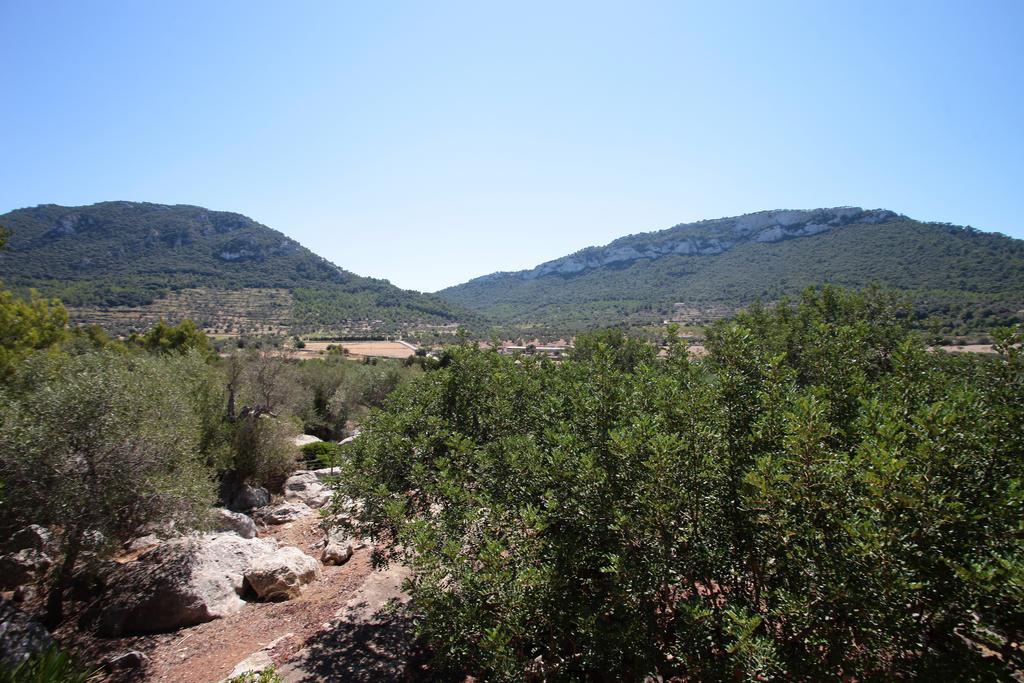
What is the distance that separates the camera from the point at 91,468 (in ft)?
41.9

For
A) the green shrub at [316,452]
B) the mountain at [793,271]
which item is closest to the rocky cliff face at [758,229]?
the mountain at [793,271]

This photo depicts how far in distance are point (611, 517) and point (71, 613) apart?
17.7m

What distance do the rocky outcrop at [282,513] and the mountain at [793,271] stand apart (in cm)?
5325

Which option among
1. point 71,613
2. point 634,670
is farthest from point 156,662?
point 634,670

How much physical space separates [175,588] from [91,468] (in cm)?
471

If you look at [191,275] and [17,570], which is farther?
[191,275]

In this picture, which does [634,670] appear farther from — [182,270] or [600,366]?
[182,270]

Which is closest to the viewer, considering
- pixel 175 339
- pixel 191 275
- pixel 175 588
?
pixel 175 588

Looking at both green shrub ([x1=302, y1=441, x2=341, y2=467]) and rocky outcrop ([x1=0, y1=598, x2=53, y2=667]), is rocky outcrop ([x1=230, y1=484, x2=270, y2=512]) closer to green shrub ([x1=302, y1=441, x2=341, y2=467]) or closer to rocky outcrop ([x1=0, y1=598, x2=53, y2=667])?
green shrub ([x1=302, y1=441, x2=341, y2=467])

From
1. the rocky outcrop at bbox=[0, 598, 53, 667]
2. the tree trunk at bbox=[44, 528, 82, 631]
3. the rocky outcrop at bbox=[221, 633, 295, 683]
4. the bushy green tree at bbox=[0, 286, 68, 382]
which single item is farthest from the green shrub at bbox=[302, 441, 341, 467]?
the rocky outcrop at bbox=[0, 598, 53, 667]

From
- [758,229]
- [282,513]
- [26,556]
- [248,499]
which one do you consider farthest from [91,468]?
[758,229]

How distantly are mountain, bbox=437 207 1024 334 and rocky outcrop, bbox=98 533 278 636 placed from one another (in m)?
56.3

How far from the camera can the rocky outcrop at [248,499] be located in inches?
977

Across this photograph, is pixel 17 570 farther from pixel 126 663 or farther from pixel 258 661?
pixel 258 661
